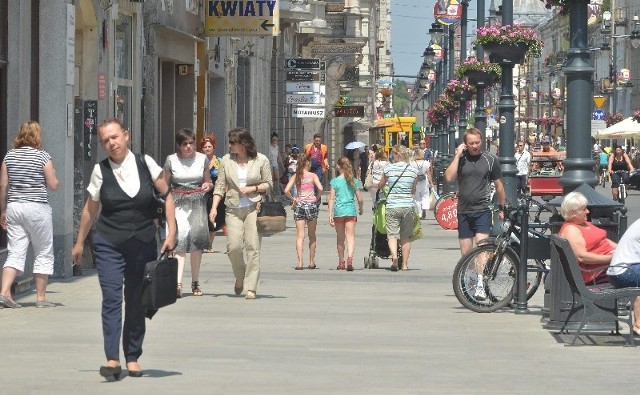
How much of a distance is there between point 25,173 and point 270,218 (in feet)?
11.0

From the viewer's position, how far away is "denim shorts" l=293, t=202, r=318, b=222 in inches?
865

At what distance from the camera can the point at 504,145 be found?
29.2 m

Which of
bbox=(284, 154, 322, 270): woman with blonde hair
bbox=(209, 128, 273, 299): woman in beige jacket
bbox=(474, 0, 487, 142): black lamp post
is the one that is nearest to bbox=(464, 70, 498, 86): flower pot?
bbox=(474, 0, 487, 142): black lamp post

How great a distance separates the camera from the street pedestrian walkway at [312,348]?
1049 centimetres

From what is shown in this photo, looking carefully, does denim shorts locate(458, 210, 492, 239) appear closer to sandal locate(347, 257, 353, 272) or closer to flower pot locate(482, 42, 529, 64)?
sandal locate(347, 257, 353, 272)

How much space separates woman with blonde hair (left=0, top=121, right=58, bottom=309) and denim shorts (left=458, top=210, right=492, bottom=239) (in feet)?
12.9

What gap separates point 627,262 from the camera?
517 inches

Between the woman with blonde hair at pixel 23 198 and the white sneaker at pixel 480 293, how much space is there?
12.5 ft

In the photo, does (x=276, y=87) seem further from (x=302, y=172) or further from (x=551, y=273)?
(x=551, y=273)

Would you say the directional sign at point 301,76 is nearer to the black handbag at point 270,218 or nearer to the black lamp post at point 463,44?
the black lamp post at point 463,44

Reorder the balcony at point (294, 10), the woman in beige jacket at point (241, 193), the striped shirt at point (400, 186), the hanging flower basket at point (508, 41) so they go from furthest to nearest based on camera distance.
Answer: the balcony at point (294, 10)
the hanging flower basket at point (508, 41)
the striped shirt at point (400, 186)
the woman in beige jacket at point (241, 193)

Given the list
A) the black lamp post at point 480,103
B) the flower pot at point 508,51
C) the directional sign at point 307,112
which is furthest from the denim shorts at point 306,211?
the directional sign at point 307,112

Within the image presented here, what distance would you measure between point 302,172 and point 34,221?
7.05 meters

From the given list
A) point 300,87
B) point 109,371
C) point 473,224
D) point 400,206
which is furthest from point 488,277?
point 300,87
